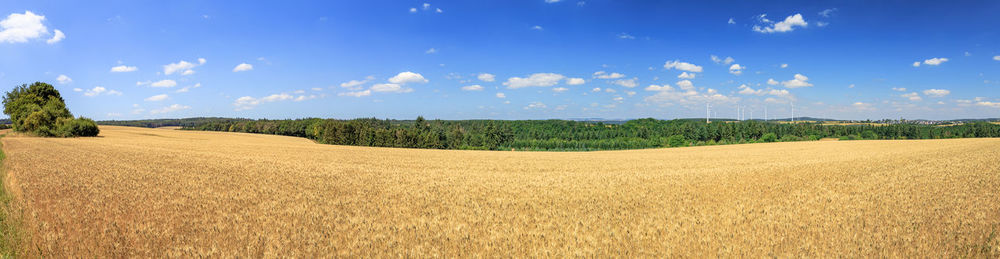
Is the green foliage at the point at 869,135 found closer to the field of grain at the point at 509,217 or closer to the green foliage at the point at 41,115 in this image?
the field of grain at the point at 509,217

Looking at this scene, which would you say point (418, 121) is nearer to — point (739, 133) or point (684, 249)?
point (739, 133)

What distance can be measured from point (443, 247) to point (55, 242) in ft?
18.8

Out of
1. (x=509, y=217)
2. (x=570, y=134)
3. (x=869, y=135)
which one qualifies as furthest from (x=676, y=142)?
(x=509, y=217)

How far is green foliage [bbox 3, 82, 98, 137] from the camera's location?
155ft

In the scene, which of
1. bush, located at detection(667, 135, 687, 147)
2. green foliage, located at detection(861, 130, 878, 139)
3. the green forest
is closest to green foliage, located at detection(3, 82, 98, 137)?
the green forest

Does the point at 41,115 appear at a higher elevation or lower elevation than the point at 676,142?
higher

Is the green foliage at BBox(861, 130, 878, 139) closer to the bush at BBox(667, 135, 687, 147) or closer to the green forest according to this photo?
the green forest

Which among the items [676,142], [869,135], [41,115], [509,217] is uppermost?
[41,115]

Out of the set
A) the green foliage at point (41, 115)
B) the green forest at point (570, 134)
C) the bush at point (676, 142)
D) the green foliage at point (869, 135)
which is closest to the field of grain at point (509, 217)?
the green foliage at point (41, 115)

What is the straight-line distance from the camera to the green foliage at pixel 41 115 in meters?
47.3

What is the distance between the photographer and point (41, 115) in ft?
156

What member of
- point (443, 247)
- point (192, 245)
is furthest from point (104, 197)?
point (443, 247)

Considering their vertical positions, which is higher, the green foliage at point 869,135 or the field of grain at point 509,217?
the field of grain at point 509,217

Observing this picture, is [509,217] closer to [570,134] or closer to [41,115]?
[41,115]
